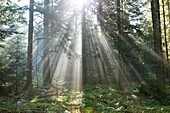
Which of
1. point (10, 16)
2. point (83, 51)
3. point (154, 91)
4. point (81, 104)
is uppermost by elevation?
point (10, 16)

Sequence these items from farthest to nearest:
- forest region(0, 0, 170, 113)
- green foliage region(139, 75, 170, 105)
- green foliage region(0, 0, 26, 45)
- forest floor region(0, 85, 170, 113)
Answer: green foliage region(139, 75, 170, 105), forest region(0, 0, 170, 113), green foliage region(0, 0, 26, 45), forest floor region(0, 85, 170, 113)

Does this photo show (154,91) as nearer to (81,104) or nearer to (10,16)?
(81,104)

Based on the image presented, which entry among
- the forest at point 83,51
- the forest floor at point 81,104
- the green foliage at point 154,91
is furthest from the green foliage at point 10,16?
the green foliage at point 154,91

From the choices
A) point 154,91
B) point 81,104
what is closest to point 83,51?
point 154,91

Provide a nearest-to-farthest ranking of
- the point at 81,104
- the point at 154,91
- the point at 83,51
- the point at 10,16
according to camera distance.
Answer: the point at 81,104, the point at 10,16, the point at 154,91, the point at 83,51

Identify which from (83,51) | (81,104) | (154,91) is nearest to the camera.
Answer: (81,104)

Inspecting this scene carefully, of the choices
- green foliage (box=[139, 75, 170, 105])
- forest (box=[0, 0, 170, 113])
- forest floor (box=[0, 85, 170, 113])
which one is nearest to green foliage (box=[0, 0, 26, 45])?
forest (box=[0, 0, 170, 113])

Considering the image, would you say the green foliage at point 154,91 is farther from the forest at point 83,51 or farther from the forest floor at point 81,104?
the forest floor at point 81,104

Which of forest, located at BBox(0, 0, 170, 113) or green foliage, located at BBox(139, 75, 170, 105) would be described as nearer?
forest, located at BBox(0, 0, 170, 113)

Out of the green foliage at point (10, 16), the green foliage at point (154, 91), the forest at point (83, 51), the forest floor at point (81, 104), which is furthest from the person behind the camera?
the green foliage at point (154, 91)

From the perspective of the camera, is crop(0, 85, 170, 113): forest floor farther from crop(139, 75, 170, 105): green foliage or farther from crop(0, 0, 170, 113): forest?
crop(139, 75, 170, 105): green foliage

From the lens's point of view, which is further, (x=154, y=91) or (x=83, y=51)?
(x=83, y=51)

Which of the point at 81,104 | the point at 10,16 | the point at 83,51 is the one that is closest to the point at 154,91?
the point at 83,51

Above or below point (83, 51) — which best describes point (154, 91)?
below
